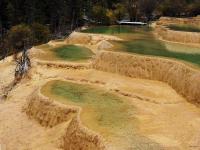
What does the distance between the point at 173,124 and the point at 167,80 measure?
648cm

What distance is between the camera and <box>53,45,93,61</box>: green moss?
30.2 m

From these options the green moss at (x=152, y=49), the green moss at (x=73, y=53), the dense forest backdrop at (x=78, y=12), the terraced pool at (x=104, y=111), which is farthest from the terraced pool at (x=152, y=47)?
the dense forest backdrop at (x=78, y=12)

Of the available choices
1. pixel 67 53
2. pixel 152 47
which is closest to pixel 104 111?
pixel 152 47

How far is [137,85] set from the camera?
81.7 feet

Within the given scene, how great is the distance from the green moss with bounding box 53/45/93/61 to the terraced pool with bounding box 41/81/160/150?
5.30 m

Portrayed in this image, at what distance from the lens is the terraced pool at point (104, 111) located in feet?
55.5

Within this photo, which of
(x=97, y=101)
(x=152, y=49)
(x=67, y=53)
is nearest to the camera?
(x=97, y=101)

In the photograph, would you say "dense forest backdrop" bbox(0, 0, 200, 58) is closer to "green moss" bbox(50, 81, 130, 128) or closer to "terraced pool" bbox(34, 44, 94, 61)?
"terraced pool" bbox(34, 44, 94, 61)

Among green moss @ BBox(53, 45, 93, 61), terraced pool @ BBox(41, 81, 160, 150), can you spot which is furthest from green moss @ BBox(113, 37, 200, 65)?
terraced pool @ BBox(41, 81, 160, 150)

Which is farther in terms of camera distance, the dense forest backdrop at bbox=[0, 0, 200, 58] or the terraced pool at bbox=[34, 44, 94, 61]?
the dense forest backdrop at bbox=[0, 0, 200, 58]

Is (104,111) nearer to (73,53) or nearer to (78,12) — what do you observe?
(73,53)

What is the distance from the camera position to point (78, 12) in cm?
5522

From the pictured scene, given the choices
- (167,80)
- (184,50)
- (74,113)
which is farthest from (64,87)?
(184,50)

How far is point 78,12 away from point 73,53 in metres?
24.6
